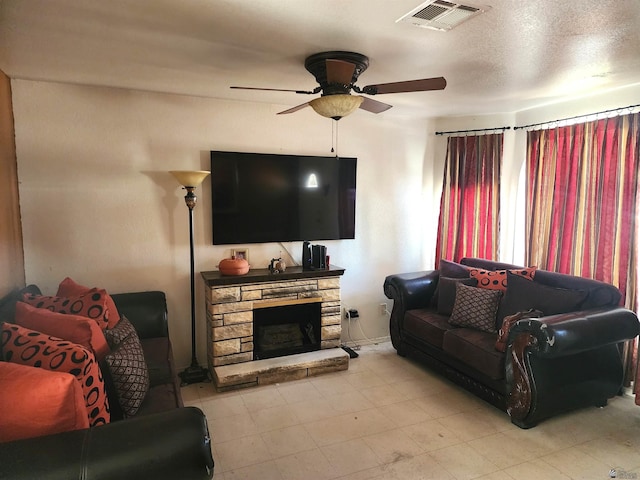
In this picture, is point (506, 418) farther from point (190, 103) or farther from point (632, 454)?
point (190, 103)

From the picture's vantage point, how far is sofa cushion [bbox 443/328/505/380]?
296 centimetres

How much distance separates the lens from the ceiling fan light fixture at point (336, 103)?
2344 millimetres

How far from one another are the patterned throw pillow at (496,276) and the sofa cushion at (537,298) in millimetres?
105

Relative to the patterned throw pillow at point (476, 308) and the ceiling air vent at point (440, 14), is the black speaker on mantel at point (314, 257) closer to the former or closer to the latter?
the patterned throw pillow at point (476, 308)

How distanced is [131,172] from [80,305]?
1.38 m

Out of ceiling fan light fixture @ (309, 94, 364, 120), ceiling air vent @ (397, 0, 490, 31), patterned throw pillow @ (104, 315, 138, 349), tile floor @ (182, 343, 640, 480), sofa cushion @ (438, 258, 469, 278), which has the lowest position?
tile floor @ (182, 343, 640, 480)

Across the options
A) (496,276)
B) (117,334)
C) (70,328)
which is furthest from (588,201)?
(70,328)

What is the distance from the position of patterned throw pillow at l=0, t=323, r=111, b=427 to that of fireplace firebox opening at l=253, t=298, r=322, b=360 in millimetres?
2058

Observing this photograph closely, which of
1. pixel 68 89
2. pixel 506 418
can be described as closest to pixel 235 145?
pixel 68 89

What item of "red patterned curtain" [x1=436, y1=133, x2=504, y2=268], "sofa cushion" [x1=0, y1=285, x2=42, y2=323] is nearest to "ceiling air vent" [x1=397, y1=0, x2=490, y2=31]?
"red patterned curtain" [x1=436, y1=133, x2=504, y2=268]

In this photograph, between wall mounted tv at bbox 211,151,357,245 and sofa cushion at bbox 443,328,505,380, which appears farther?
wall mounted tv at bbox 211,151,357,245

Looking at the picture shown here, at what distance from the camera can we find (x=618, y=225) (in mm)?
3324

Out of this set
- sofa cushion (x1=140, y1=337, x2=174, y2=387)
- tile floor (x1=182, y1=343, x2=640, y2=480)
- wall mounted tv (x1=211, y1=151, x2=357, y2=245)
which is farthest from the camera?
wall mounted tv (x1=211, y1=151, x2=357, y2=245)

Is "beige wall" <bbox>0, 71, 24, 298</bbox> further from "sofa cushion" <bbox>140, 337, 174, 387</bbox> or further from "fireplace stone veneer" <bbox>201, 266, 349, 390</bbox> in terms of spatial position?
"fireplace stone veneer" <bbox>201, 266, 349, 390</bbox>
